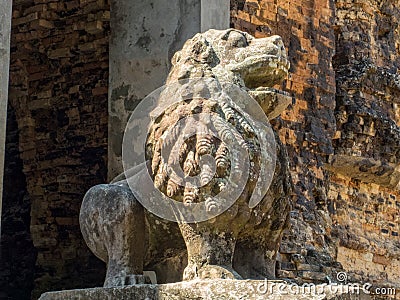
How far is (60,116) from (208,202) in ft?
17.8

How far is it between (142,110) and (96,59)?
3.34m

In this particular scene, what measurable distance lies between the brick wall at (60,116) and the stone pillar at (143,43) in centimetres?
266

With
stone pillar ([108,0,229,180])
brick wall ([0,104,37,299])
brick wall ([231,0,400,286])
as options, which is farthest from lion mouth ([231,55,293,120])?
brick wall ([0,104,37,299])

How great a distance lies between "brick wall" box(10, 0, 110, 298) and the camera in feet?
30.3

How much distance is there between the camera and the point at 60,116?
376 inches

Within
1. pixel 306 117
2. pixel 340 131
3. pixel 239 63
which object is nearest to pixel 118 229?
pixel 239 63

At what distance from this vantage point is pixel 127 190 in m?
4.64

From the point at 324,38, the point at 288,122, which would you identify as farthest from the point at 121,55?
the point at 324,38

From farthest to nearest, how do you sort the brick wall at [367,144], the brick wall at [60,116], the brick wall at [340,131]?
the brick wall at [367,144] < the brick wall at [340,131] < the brick wall at [60,116]

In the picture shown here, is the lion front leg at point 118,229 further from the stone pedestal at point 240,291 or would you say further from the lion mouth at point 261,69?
the lion mouth at point 261,69

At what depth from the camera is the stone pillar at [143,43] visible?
6316 mm

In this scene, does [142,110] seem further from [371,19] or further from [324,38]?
[371,19]

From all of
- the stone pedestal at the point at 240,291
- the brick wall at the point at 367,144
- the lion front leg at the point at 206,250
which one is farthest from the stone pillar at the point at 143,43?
the brick wall at the point at 367,144

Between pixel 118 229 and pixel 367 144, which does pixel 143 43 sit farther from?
pixel 367 144
